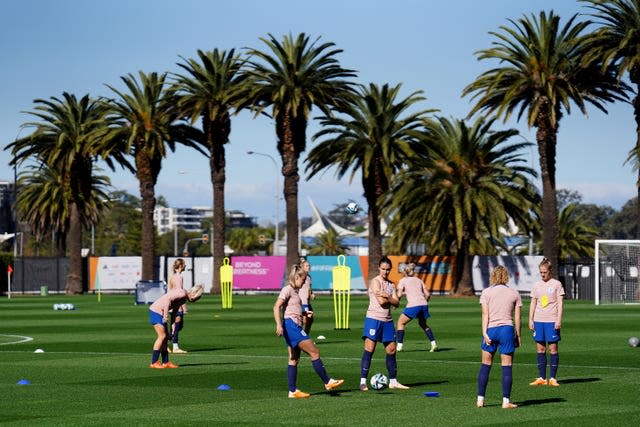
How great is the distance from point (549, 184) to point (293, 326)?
54.1 m

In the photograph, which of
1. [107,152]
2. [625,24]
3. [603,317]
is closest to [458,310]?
[603,317]

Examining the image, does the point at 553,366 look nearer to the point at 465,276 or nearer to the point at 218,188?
the point at 465,276

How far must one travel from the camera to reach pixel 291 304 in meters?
18.6

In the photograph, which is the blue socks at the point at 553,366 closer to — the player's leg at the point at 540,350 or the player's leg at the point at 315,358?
the player's leg at the point at 540,350

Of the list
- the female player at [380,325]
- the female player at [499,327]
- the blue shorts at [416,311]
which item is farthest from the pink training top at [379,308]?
the blue shorts at [416,311]

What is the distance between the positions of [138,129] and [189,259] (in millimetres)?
14231

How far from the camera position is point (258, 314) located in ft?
166

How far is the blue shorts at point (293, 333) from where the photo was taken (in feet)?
60.5

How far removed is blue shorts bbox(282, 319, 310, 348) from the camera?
60.5 ft

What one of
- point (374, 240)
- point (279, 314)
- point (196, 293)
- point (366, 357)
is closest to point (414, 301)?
point (196, 293)

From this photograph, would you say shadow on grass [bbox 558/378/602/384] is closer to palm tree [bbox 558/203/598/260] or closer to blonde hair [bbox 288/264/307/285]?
blonde hair [bbox 288/264/307/285]

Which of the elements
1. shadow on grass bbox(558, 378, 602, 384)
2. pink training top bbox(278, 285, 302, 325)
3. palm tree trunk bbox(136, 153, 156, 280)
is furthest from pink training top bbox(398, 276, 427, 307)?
palm tree trunk bbox(136, 153, 156, 280)

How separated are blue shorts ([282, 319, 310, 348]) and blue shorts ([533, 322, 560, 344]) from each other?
14.4 ft

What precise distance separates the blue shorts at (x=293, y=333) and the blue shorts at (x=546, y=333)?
4.40 metres
